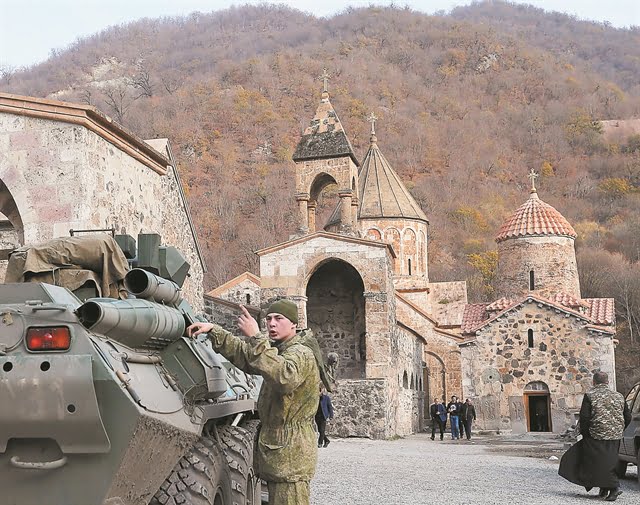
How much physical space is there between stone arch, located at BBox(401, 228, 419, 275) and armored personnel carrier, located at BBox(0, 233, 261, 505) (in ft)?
109

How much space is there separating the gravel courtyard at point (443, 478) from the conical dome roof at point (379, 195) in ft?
59.4

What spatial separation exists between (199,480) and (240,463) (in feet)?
3.16

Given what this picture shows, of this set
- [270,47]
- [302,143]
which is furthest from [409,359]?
[270,47]

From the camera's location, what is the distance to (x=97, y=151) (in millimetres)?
12219

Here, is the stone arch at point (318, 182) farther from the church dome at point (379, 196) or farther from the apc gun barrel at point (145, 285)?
the apc gun barrel at point (145, 285)

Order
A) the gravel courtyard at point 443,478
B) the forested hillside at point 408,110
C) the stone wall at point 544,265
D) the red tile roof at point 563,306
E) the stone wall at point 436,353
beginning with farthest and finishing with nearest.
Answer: the forested hillside at point 408,110, the stone wall at point 436,353, the stone wall at point 544,265, the red tile roof at point 563,306, the gravel courtyard at point 443,478

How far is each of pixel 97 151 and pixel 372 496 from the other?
5525 millimetres

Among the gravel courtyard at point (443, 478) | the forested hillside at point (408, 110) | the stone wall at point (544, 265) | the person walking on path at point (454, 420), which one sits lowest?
the gravel courtyard at point (443, 478)

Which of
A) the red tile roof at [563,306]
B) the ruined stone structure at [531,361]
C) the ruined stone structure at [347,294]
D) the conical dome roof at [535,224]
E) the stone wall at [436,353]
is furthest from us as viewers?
the stone wall at [436,353]

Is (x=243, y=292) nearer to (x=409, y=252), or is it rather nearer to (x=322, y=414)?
A: (x=409, y=252)

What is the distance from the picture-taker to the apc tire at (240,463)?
6.04 metres

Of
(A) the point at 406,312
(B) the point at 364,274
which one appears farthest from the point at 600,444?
(A) the point at 406,312

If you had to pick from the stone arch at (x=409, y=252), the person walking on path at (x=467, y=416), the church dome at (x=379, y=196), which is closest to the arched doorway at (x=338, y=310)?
the person walking on path at (x=467, y=416)

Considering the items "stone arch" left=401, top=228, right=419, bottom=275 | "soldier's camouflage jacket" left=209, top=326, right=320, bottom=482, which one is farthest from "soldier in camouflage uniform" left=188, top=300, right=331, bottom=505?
"stone arch" left=401, top=228, right=419, bottom=275
